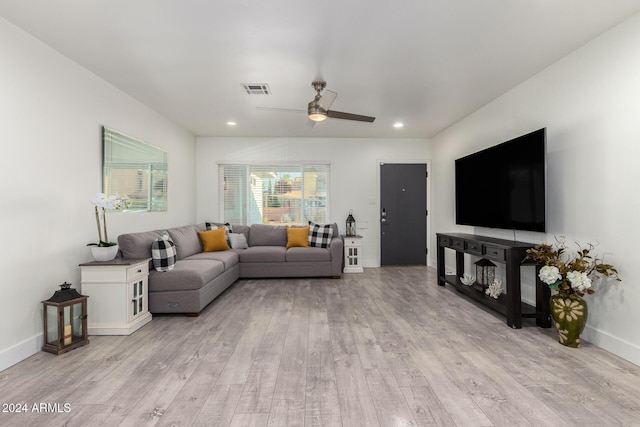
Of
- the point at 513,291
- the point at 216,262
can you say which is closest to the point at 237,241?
the point at 216,262

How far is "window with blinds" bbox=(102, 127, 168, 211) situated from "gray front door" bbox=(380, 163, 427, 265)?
3784 millimetres

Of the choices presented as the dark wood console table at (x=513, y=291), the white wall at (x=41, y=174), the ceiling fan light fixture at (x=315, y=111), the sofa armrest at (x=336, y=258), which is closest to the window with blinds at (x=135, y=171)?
the white wall at (x=41, y=174)

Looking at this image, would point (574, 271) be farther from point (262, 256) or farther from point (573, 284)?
point (262, 256)

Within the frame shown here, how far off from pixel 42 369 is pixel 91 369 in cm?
35

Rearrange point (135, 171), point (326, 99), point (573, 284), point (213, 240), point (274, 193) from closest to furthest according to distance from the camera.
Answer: point (573, 284)
point (326, 99)
point (135, 171)
point (213, 240)
point (274, 193)

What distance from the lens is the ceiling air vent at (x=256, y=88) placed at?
132 inches

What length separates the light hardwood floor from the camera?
166 centimetres

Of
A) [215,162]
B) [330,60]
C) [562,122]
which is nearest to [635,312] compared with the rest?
[562,122]

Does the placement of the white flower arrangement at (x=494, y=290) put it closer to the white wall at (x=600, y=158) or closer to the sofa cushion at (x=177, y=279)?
the white wall at (x=600, y=158)

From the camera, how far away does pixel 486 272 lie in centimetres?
369

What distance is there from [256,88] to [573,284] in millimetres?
3500

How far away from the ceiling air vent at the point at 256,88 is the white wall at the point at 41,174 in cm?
148

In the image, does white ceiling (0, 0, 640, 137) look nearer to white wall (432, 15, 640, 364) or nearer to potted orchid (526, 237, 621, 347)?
white wall (432, 15, 640, 364)

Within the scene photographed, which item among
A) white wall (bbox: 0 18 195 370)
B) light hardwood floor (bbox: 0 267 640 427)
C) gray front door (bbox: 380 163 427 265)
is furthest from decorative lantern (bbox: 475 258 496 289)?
white wall (bbox: 0 18 195 370)
